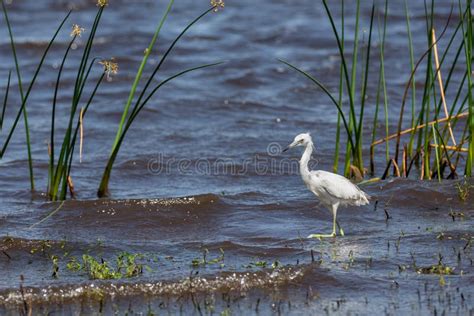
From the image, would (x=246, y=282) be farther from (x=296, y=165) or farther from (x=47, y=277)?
(x=296, y=165)

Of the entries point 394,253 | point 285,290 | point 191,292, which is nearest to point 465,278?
point 394,253

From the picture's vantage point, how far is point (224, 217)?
7.76 metres

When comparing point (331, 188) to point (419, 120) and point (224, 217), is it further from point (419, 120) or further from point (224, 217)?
point (419, 120)

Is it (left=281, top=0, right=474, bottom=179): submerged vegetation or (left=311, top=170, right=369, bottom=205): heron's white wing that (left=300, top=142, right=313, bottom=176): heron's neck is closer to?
(left=311, top=170, right=369, bottom=205): heron's white wing

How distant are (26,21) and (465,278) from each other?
550 inches

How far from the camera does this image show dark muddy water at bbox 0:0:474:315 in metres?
5.66

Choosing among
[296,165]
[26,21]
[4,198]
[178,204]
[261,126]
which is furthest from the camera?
[26,21]

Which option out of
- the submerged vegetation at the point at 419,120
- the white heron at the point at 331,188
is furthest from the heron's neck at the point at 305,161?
the submerged vegetation at the point at 419,120

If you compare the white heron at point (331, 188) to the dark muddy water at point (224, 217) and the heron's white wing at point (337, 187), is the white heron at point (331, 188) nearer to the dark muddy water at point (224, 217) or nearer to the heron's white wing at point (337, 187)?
the heron's white wing at point (337, 187)

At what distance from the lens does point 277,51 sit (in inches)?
618

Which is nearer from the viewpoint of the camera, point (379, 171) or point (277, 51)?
point (379, 171)

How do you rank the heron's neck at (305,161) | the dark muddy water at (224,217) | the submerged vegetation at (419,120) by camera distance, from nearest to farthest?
1. the dark muddy water at (224,217)
2. the heron's neck at (305,161)
3. the submerged vegetation at (419,120)

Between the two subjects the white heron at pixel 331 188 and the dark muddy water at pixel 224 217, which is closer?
the dark muddy water at pixel 224 217

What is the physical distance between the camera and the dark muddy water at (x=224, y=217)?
566 cm
